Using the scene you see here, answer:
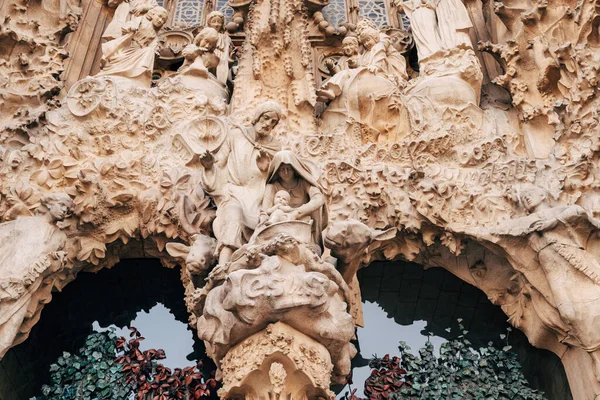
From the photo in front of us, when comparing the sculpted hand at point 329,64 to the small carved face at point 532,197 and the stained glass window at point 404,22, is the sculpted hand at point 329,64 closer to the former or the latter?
the stained glass window at point 404,22

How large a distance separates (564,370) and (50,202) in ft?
15.1

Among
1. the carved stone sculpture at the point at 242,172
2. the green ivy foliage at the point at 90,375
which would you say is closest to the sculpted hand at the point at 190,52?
the carved stone sculpture at the point at 242,172

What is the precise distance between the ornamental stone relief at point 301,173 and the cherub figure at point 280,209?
0.06 ft

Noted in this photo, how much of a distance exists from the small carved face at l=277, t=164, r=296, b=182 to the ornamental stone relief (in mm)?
11

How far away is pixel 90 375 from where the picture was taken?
6.77 m

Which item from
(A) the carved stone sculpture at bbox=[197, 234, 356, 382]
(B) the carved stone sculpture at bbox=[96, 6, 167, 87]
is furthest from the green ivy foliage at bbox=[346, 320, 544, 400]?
(B) the carved stone sculpture at bbox=[96, 6, 167, 87]

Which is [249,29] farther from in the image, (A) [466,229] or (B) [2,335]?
(B) [2,335]

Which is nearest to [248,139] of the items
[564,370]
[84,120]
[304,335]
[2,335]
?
[84,120]

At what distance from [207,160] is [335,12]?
432 centimetres

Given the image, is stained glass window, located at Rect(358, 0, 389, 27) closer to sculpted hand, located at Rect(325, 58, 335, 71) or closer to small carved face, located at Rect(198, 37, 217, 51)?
sculpted hand, located at Rect(325, 58, 335, 71)

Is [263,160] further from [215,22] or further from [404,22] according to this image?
[404,22]

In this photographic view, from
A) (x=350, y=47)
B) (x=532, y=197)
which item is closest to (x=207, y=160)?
(x=350, y=47)

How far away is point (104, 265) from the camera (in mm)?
7305

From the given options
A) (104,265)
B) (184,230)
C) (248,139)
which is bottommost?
(104,265)
